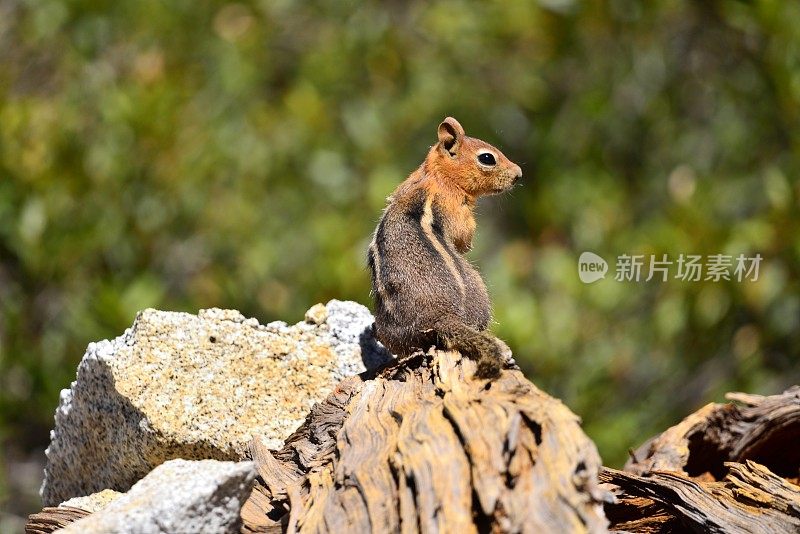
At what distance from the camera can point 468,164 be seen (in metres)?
7.63

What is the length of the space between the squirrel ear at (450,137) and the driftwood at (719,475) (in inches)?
84.3

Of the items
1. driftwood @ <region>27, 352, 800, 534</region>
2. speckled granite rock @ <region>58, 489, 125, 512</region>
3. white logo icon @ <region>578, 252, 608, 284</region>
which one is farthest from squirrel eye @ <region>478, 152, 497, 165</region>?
white logo icon @ <region>578, 252, 608, 284</region>

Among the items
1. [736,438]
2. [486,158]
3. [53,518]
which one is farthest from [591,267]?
[53,518]

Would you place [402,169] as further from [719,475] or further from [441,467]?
[441,467]

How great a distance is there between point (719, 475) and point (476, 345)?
2.01 meters

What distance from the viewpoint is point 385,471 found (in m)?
4.79

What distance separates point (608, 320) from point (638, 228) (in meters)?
1.73

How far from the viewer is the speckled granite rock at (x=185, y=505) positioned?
4.55 meters

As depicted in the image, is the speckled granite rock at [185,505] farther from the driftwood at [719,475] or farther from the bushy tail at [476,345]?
the driftwood at [719,475]

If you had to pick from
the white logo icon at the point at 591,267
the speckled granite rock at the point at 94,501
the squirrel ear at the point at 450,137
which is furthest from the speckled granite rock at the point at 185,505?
the white logo icon at the point at 591,267

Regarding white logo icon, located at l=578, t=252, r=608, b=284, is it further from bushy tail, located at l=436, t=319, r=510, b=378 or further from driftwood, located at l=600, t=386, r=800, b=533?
bushy tail, located at l=436, t=319, r=510, b=378

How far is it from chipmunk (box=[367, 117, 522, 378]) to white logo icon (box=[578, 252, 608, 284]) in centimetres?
526

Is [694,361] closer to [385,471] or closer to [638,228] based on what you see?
[638,228]

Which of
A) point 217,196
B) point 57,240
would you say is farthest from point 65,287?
point 217,196
